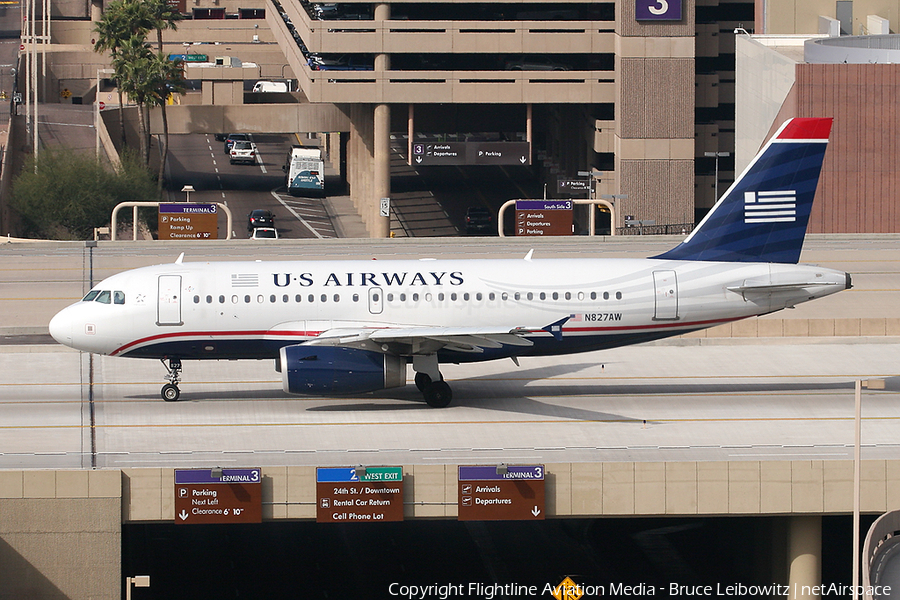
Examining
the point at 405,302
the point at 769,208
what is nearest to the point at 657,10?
the point at 769,208

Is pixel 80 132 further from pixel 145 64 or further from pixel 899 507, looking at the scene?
pixel 899 507

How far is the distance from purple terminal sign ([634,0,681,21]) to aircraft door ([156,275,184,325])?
71.9 metres

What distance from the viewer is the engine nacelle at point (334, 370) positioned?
41.6 meters

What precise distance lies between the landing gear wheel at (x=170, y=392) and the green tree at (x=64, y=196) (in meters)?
64.1

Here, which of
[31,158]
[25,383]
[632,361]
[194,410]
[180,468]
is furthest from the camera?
[31,158]

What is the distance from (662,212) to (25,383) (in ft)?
235

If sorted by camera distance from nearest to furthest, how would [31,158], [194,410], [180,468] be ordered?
[180,468]
[194,410]
[31,158]

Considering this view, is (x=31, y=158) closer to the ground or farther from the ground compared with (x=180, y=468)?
farther from the ground

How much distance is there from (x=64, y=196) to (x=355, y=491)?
7554 centimetres

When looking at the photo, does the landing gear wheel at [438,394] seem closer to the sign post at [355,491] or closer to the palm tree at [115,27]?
the sign post at [355,491]

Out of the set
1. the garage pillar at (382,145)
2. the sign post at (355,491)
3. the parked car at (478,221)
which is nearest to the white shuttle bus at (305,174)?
the garage pillar at (382,145)

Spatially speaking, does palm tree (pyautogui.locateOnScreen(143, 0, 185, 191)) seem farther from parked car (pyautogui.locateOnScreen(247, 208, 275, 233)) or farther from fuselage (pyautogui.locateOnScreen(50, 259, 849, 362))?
fuselage (pyautogui.locateOnScreen(50, 259, 849, 362))

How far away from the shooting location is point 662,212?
111m

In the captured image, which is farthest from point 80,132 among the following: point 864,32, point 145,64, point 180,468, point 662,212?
point 180,468
